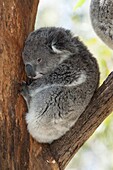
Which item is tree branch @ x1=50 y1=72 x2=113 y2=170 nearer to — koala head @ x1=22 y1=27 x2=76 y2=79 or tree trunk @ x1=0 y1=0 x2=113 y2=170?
tree trunk @ x1=0 y1=0 x2=113 y2=170

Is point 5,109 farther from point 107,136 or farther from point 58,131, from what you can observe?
point 107,136

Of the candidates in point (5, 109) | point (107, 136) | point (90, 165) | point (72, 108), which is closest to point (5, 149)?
point (5, 109)

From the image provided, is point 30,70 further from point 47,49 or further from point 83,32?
point 83,32

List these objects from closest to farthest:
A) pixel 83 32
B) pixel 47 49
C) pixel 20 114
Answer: pixel 20 114, pixel 47 49, pixel 83 32

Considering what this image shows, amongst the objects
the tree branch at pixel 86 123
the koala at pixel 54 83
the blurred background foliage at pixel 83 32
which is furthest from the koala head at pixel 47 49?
the blurred background foliage at pixel 83 32

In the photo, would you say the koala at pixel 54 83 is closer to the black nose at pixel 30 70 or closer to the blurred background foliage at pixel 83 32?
the black nose at pixel 30 70

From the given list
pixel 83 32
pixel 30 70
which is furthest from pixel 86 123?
pixel 83 32

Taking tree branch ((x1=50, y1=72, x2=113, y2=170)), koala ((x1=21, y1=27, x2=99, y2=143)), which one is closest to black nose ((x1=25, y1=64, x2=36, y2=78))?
koala ((x1=21, y1=27, x2=99, y2=143))
